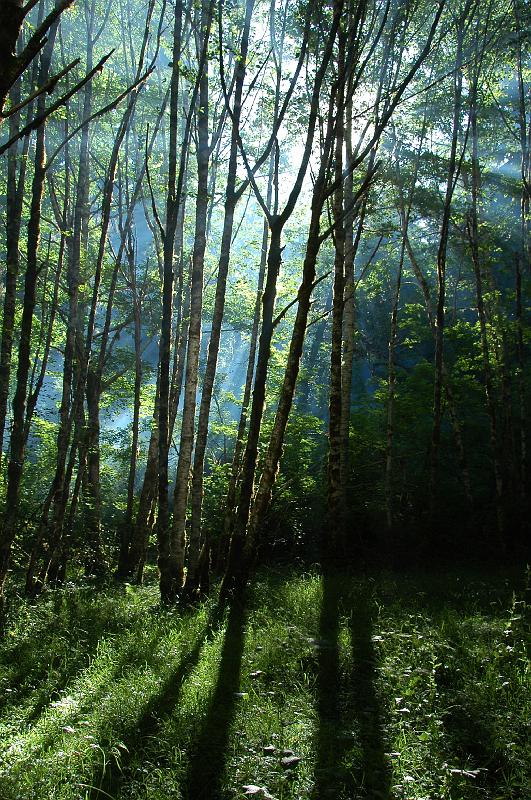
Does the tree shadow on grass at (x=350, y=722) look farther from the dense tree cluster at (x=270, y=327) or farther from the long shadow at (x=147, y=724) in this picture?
the dense tree cluster at (x=270, y=327)

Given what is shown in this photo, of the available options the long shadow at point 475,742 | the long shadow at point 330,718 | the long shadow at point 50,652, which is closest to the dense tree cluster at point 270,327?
the long shadow at point 50,652

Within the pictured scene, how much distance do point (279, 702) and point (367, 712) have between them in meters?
0.71

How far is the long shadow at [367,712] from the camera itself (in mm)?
3410

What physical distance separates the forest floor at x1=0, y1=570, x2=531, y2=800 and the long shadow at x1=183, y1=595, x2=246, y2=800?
0.04 feet

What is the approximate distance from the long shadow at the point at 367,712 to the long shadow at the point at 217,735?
35.8 inches

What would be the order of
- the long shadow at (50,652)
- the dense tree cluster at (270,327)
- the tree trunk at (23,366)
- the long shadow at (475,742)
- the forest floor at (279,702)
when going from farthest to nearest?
1. the dense tree cluster at (270,327)
2. the tree trunk at (23,366)
3. the long shadow at (50,652)
4. the forest floor at (279,702)
5. the long shadow at (475,742)

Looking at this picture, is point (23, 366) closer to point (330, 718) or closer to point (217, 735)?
point (217, 735)

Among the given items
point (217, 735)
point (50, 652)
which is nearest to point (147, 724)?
point (217, 735)

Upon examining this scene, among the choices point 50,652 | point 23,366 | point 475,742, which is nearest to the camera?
point 475,742

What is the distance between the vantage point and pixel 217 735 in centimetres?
406

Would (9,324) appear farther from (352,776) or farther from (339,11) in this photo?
(352,776)

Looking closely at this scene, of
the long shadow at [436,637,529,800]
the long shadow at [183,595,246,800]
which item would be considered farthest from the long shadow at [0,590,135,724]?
the long shadow at [436,637,529,800]

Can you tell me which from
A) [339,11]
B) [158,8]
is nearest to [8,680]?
[339,11]

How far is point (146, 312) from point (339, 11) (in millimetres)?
15300
